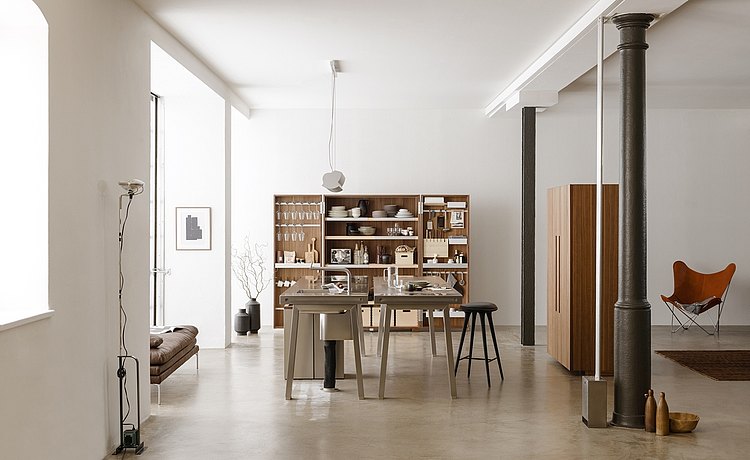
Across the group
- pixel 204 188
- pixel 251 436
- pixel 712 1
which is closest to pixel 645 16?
pixel 712 1

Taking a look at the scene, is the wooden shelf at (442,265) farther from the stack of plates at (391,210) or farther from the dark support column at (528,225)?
the dark support column at (528,225)

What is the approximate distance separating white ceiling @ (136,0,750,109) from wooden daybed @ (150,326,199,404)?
2821 mm

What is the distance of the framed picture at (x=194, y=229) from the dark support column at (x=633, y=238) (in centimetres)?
540

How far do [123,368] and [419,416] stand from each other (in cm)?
234

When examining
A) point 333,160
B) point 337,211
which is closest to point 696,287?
point 337,211

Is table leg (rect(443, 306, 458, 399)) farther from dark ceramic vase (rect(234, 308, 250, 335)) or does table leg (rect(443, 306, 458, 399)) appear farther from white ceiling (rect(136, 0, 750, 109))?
dark ceramic vase (rect(234, 308, 250, 335))

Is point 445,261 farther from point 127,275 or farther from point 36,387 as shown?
point 36,387

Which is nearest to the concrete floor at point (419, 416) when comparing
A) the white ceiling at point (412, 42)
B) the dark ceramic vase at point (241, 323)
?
the dark ceramic vase at point (241, 323)

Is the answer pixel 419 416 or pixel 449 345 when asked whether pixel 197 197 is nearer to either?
pixel 449 345

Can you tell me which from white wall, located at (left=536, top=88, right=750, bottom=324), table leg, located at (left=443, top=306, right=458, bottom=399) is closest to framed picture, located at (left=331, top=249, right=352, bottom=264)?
white wall, located at (left=536, top=88, right=750, bottom=324)

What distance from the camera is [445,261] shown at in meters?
11.4

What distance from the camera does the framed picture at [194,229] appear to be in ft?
31.2

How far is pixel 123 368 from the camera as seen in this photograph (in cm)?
536

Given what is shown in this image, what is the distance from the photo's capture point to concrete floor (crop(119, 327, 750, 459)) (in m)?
5.31
